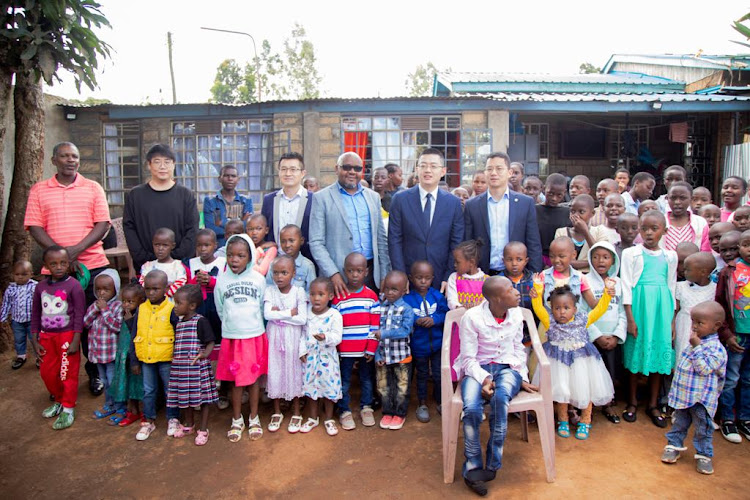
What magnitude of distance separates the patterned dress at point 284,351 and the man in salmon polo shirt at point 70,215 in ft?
5.38

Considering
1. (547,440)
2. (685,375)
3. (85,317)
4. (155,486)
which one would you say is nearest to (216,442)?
(155,486)

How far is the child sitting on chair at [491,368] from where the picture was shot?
9.91 feet

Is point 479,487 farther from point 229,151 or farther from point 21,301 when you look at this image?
point 229,151

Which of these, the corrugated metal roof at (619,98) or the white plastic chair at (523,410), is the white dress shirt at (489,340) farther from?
the corrugated metal roof at (619,98)

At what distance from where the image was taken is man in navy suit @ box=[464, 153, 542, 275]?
12.9ft

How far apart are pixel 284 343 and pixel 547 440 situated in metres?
1.83

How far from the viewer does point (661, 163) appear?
1193cm

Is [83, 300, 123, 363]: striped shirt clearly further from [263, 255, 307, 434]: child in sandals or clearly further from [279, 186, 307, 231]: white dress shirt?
[279, 186, 307, 231]: white dress shirt

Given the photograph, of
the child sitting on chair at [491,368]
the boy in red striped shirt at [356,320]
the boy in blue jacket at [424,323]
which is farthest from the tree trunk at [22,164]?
the child sitting on chair at [491,368]

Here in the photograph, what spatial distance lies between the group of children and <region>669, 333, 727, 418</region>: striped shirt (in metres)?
0.32

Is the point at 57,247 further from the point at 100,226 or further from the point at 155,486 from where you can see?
the point at 155,486

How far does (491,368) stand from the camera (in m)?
3.28

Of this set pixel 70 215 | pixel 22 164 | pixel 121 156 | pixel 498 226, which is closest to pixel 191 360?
pixel 70 215

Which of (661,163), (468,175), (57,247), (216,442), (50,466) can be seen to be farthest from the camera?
(661,163)
